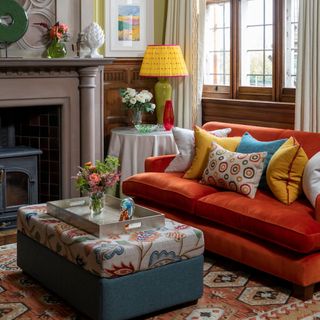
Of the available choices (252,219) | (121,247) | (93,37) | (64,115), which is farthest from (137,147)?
(121,247)

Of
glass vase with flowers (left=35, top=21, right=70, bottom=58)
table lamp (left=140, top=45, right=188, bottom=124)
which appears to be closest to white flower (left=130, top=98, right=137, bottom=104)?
table lamp (left=140, top=45, right=188, bottom=124)

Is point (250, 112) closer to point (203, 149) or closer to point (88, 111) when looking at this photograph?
point (203, 149)

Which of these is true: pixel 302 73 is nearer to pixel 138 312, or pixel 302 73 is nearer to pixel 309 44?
pixel 309 44

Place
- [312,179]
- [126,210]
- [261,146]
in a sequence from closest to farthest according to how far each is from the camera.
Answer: [126,210]
[312,179]
[261,146]

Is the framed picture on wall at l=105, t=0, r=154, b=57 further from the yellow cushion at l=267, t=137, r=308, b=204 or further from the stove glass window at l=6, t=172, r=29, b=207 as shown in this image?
the yellow cushion at l=267, t=137, r=308, b=204

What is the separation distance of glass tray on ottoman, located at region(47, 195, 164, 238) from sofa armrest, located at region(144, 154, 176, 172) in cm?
111

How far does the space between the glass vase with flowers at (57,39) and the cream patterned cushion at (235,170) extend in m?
1.67

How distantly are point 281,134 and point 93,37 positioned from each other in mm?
1850

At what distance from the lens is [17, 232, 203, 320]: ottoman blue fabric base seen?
3.13 metres

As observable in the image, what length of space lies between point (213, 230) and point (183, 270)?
0.83 m

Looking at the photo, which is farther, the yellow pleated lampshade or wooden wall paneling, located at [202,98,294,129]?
the yellow pleated lampshade

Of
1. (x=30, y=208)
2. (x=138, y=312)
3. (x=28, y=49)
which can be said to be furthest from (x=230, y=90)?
(x=138, y=312)

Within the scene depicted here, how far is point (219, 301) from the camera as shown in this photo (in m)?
3.58

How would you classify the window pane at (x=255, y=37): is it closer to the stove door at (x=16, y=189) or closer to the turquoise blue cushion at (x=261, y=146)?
the turquoise blue cushion at (x=261, y=146)
